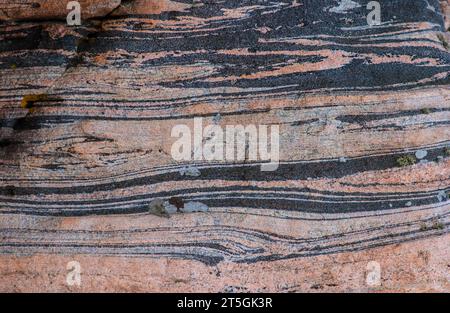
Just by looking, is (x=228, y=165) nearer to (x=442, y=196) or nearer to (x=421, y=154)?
(x=421, y=154)

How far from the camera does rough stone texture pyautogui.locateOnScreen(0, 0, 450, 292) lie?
7855 mm

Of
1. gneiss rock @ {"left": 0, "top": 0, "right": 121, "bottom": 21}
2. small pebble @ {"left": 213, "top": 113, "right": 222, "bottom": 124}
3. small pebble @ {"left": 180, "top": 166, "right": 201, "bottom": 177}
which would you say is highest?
gneiss rock @ {"left": 0, "top": 0, "right": 121, "bottom": 21}

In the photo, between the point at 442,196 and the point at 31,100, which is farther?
the point at 31,100

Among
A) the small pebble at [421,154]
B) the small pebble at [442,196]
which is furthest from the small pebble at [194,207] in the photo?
the small pebble at [442,196]

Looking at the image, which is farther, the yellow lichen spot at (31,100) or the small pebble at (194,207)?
the yellow lichen spot at (31,100)

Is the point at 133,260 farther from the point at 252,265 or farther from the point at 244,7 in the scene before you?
the point at 244,7

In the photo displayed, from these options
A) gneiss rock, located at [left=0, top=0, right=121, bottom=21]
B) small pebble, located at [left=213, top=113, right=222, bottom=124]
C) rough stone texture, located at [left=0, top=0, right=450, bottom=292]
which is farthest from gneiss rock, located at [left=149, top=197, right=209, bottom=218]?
gneiss rock, located at [left=0, top=0, right=121, bottom=21]

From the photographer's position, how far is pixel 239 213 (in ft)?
26.3

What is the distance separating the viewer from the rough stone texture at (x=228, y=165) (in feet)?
25.8

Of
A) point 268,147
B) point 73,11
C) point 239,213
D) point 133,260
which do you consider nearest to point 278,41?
point 268,147

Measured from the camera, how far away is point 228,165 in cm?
829

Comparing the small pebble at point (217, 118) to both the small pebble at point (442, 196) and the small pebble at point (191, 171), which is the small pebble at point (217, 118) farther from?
the small pebble at point (442, 196)

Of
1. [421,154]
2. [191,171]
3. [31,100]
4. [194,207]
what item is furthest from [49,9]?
[421,154]

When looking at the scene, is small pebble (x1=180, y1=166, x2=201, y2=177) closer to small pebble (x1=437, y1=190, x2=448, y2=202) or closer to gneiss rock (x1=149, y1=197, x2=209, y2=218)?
gneiss rock (x1=149, y1=197, x2=209, y2=218)
